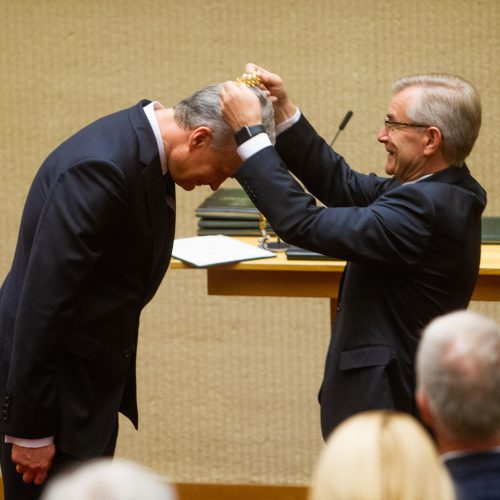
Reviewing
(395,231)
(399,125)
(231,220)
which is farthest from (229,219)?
(395,231)

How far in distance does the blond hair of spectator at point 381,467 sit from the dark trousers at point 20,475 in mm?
1209

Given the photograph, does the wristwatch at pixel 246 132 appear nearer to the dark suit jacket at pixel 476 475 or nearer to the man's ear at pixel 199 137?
the man's ear at pixel 199 137

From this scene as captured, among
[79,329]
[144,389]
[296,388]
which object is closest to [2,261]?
[144,389]

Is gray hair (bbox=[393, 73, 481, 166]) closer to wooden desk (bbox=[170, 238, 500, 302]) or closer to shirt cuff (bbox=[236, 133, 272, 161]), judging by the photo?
shirt cuff (bbox=[236, 133, 272, 161])

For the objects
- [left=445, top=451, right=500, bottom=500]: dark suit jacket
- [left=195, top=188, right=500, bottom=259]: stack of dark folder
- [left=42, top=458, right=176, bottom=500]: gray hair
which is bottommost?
[left=195, top=188, right=500, bottom=259]: stack of dark folder

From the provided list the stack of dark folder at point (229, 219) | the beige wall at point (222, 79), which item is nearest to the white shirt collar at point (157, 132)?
the stack of dark folder at point (229, 219)

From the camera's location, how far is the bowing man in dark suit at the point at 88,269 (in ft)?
7.02

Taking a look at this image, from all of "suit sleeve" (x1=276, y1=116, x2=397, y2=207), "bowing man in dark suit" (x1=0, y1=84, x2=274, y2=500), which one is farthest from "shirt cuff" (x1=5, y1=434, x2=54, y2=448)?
→ "suit sleeve" (x1=276, y1=116, x2=397, y2=207)

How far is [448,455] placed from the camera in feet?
4.99

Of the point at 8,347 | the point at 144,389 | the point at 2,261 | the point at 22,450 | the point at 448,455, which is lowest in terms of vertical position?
the point at 144,389

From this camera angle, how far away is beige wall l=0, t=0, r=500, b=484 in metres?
3.79

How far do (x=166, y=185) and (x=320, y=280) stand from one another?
672 millimetres

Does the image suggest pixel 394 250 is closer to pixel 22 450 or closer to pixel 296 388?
pixel 22 450

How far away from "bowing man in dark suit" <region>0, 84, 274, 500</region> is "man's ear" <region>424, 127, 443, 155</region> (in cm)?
37
